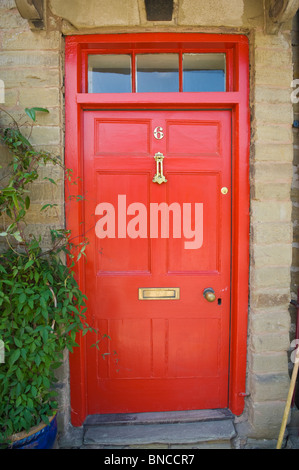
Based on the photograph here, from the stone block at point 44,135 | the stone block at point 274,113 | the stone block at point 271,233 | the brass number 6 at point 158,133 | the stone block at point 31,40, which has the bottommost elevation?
the stone block at point 271,233

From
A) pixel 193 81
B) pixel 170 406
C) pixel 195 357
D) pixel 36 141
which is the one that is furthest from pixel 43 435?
pixel 193 81

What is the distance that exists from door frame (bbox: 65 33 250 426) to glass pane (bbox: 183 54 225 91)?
0.18 feet

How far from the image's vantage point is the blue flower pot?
1932 millimetres

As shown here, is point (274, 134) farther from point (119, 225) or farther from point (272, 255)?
point (119, 225)

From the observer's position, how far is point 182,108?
245 cm

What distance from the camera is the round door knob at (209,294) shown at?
248 cm

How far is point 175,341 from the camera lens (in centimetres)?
257

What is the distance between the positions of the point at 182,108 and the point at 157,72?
356 mm

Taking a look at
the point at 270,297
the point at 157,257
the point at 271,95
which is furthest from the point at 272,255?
the point at 271,95

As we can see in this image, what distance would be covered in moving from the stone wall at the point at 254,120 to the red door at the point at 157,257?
24cm

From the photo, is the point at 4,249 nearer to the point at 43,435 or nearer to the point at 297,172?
the point at 43,435

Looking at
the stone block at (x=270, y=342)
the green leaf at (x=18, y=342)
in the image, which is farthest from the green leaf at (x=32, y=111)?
the stone block at (x=270, y=342)

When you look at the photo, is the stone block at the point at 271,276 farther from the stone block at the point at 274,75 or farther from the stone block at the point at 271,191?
the stone block at the point at 274,75

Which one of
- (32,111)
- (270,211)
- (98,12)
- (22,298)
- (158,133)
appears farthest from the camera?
(158,133)
